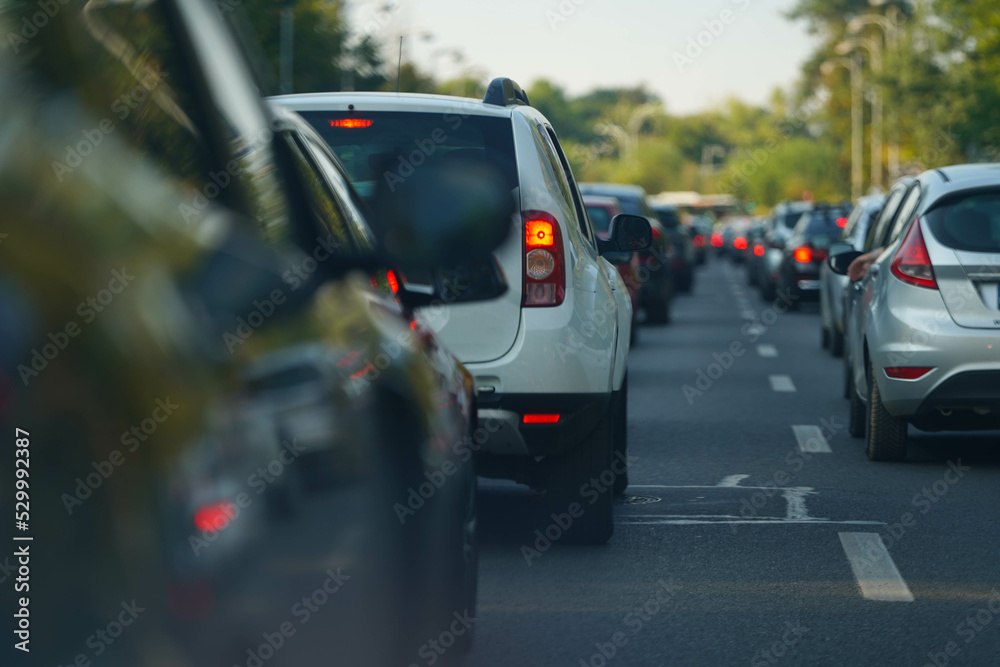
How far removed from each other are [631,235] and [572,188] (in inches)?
30.7

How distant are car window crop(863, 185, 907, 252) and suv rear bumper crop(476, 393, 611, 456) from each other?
4.14 metres

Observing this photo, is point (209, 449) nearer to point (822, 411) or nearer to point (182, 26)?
point (182, 26)

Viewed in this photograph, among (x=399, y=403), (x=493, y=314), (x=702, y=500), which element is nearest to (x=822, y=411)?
(x=702, y=500)

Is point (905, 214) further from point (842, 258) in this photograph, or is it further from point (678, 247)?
point (678, 247)

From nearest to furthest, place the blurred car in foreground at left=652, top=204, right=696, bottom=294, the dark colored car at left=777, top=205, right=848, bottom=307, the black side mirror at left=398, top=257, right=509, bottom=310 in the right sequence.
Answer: the black side mirror at left=398, top=257, right=509, bottom=310 → the dark colored car at left=777, top=205, right=848, bottom=307 → the blurred car in foreground at left=652, top=204, right=696, bottom=294

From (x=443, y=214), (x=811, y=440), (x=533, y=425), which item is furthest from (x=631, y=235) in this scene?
(x=443, y=214)

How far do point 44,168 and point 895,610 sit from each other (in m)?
4.04

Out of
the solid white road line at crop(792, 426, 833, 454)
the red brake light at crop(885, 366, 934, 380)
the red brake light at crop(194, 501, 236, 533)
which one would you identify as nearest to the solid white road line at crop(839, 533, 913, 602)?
the red brake light at crop(885, 366, 934, 380)

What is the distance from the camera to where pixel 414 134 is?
6.34m

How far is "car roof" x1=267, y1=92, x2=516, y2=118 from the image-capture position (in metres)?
6.38

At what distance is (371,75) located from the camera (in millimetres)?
56125

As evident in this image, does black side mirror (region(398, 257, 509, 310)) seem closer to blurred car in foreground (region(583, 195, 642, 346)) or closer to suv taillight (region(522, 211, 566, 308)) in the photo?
suv taillight (region(522, 211, 566, 308))

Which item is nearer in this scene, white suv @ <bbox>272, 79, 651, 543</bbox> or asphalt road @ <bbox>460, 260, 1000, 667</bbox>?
asphalt road @ <bbox>460, 260, 1000, 667</bbox>

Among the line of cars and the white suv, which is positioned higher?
the line of cars
